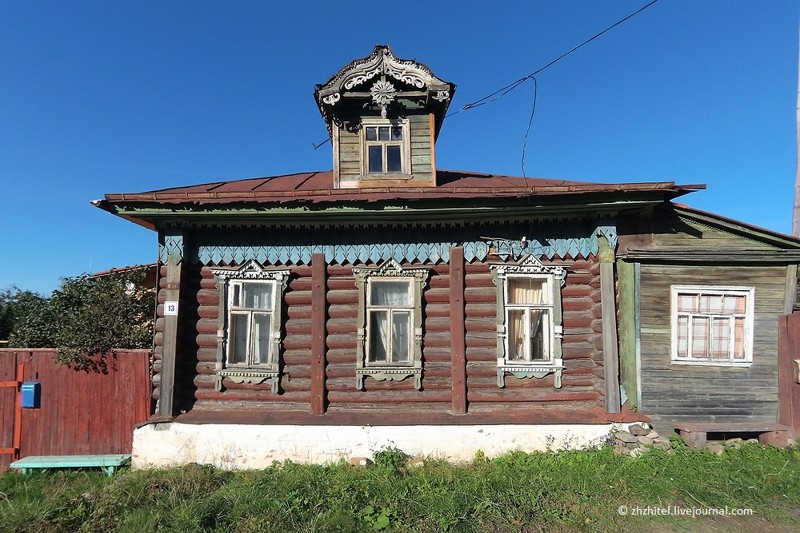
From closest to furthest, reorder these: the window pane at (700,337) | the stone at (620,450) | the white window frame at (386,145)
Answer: the stone at (620,450), the window pane at (700,337), the white window frame at (386,145)

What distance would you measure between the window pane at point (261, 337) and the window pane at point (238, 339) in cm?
16

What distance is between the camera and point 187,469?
203 inches

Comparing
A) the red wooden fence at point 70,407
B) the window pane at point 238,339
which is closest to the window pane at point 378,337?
the window pane at point 238,339

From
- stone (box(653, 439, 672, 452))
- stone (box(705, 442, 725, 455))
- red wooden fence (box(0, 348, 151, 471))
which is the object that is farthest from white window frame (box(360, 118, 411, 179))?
stone (box(705, 442, 725, 455))

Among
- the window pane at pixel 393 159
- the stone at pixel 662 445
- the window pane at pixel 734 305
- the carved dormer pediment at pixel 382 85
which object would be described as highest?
the carved dormer pediment at pixel 382 85

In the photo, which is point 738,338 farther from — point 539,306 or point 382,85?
point 382,85

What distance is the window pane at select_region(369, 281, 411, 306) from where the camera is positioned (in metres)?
6.07

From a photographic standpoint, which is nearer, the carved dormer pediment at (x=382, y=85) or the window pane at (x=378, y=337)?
the window pane at (x=378, y=337)

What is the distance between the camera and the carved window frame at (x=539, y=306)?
590 centimetres

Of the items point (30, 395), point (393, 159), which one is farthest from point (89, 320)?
point (393, 159)

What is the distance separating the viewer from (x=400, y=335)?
6.05 m

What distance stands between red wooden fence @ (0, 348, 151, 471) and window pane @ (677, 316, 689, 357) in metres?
8.40

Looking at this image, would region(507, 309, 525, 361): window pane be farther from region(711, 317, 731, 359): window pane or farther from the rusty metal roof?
region(711, 317, 731, 359): window pane

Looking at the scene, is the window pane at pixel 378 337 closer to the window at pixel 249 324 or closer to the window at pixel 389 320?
the window at pixel 389 320
